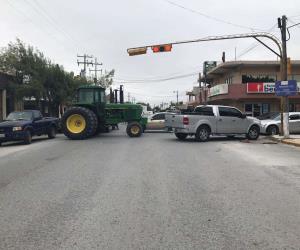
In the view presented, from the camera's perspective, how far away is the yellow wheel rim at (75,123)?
73.2 feet

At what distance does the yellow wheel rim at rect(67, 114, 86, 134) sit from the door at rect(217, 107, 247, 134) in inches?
281

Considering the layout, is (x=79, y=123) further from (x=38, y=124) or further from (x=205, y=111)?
(x=205, y=111)

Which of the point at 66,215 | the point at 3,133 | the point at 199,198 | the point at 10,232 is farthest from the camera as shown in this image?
the point at 3,133

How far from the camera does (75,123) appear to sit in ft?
73.8

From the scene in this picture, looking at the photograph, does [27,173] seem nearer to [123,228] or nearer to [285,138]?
[123,228]

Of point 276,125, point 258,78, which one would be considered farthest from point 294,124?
point 258,78

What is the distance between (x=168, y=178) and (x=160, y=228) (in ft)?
13.1

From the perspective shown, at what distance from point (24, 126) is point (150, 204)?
556 inches

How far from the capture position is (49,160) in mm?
13258

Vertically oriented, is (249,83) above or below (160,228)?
above

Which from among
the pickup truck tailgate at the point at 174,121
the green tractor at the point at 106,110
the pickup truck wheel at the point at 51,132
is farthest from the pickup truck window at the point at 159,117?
the pickup truck wheel at the point at 51,132

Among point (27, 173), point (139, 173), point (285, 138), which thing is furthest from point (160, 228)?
point (285, 138)

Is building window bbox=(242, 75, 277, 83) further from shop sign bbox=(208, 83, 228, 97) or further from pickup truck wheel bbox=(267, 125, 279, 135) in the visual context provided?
pickup truck wheel bbox=(267, 125, 279, 135)

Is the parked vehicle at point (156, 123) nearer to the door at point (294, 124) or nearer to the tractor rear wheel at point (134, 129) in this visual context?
the tractor rear wheel at point (134, 129)
